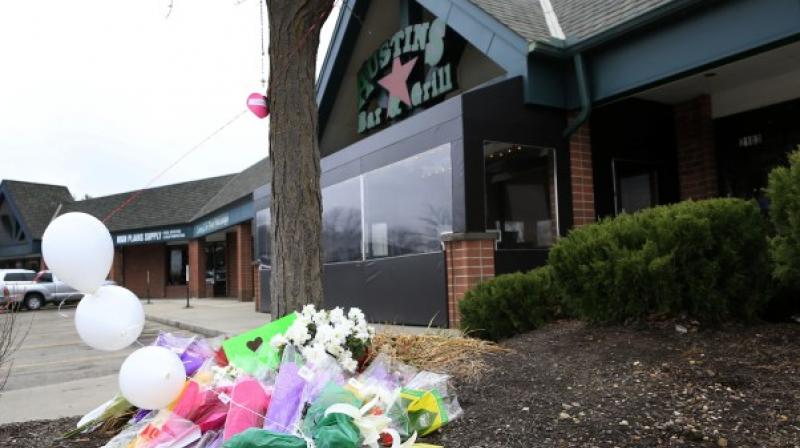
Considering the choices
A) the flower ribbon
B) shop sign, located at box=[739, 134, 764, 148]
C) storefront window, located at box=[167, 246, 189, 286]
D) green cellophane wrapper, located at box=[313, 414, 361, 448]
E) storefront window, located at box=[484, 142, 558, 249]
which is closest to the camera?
green cellophane wrapper, located at box=[313, 414, 361, 448]

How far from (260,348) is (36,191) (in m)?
40.7

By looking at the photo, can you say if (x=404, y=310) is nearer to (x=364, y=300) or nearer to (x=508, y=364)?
(x=364, y=300)

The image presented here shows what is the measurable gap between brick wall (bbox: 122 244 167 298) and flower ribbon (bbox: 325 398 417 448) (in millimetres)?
30568

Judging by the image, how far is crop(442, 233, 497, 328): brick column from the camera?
7.67m

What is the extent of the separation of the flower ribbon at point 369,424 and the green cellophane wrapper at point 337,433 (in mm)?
23

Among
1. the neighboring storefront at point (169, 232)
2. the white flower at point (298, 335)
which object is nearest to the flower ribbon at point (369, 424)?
the white flower at point (298, 335)

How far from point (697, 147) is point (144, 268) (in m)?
28.9

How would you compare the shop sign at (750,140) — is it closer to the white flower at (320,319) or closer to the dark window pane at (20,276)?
the white flower at (320,319)

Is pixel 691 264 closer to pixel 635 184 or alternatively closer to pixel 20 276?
pixel 635 184

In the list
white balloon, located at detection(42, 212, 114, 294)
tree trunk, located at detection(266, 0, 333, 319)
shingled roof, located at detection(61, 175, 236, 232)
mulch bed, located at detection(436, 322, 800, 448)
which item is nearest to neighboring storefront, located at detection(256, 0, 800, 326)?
tree trunk, located at detection(266, 0, 333, 319)

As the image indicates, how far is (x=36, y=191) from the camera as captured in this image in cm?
3806

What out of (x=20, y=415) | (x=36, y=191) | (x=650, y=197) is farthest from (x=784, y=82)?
(x=36, y=191)

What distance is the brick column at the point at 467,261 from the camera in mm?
7668

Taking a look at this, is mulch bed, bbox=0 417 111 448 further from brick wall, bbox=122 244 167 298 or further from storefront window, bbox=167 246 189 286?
brick wall, bbox=122 244 167 298
